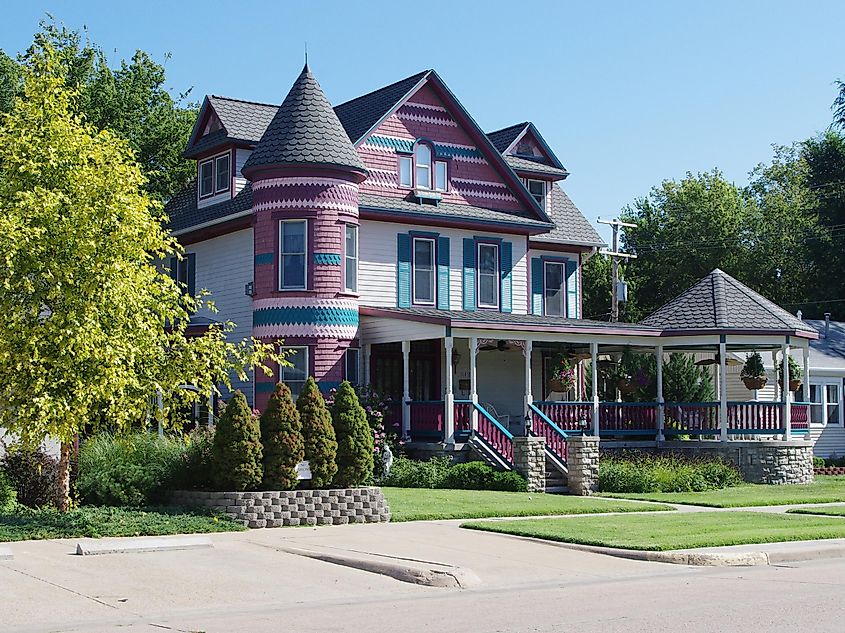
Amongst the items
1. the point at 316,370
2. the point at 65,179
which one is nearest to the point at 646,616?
the point at 65,179

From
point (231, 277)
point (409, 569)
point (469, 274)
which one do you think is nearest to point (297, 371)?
point (231, 277)

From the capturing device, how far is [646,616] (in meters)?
10.9

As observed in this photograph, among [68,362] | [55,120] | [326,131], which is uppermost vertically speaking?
[326,131]

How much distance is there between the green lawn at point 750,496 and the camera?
2408 centimetres

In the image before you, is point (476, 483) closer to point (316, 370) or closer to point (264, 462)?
point (316, 370)

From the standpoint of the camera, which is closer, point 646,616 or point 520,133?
point 646,616

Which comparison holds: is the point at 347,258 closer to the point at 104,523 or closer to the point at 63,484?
the point at 63,484

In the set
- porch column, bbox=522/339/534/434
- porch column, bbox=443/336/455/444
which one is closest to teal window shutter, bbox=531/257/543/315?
porch column, bbox=522/339/534/434

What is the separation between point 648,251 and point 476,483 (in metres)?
41.8

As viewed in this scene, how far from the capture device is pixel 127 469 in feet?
63.2

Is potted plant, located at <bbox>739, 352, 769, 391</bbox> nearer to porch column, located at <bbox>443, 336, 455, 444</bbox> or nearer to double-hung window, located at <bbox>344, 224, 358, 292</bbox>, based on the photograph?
porch column, located at <bbox>443, 336, 455, 444</bbox>

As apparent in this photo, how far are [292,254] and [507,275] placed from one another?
7.34 meters

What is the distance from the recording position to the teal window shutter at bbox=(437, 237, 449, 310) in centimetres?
3256

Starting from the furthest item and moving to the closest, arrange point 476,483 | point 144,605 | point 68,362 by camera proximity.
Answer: point 476,483 < point 68,362 < point 144,605
